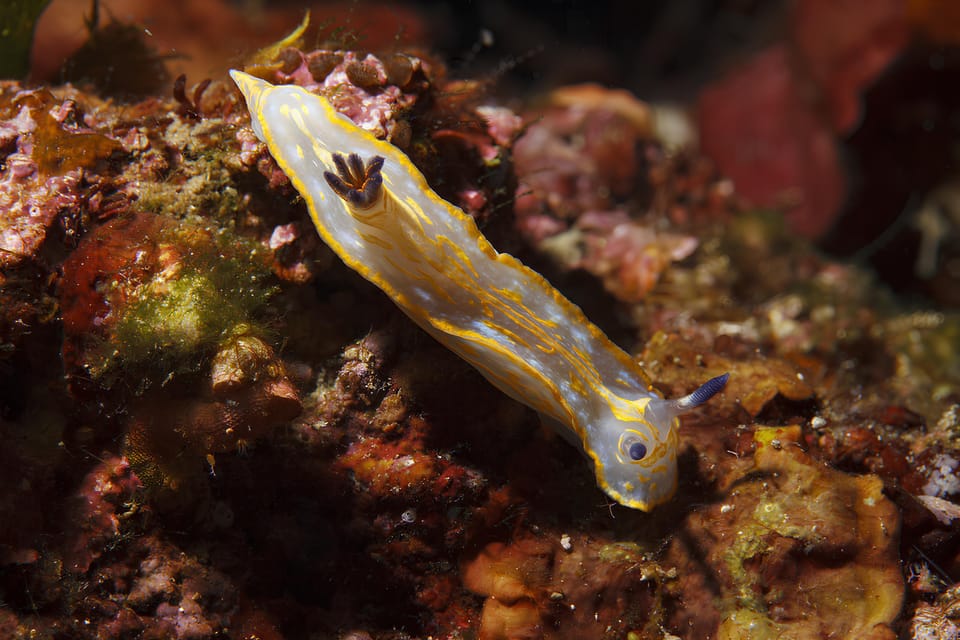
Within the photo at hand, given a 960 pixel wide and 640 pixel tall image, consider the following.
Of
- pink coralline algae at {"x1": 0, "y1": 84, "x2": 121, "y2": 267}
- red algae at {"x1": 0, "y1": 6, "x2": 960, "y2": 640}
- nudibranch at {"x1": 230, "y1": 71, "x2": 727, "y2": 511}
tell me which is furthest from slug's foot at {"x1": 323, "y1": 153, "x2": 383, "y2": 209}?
Result: pink coralline algae at {"x1": 0, "y1": 84, "x2": 121, "y2": 267}

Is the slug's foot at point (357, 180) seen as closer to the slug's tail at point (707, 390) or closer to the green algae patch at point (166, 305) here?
the green algae patch at point (166, 305)

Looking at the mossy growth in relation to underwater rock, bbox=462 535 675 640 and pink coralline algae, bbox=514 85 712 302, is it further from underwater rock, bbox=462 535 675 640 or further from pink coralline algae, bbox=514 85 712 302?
pink coralline algae, bbox=514 85 712 302

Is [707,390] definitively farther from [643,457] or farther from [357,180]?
[357,180]

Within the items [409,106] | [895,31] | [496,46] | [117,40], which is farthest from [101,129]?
[496,46]

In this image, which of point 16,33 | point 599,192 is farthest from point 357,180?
point 599,192

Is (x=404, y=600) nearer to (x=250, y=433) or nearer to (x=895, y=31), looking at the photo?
(x=250, y=433)
